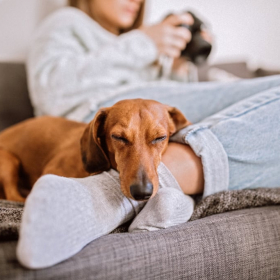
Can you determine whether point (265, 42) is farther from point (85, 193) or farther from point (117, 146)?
point (85, 193)

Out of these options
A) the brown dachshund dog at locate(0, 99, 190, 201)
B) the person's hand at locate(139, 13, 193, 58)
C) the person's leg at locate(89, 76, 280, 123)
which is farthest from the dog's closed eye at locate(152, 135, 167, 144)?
the person's hand at locate(139, 13, 193, 58)

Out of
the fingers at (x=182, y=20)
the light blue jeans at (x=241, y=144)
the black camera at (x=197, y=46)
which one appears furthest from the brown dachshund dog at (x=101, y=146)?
the fingers at (x=182, y=20)

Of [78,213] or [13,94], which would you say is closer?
[78,213]

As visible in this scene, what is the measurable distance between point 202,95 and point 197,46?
0.30 m

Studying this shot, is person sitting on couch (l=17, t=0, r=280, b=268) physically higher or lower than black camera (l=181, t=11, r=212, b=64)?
lower

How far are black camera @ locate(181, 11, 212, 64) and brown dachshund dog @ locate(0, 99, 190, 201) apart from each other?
1.84 ft

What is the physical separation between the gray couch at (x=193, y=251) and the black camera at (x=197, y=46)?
31.7 inches

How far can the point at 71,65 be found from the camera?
1.38 metres

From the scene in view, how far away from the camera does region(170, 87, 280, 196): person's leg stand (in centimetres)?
89

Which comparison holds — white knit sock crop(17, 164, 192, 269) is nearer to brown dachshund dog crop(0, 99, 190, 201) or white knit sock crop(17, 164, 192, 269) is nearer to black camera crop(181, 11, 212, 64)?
brown dachshund dog crop(0, 99, 190, 201)

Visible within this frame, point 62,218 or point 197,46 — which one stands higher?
point 197,46

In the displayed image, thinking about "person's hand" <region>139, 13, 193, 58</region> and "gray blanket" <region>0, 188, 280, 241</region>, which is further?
"person's hand" <region>139, 13, 193, 58</region>

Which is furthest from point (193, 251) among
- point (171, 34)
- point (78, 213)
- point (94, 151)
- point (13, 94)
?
point (13, 94)

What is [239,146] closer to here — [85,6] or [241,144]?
[241,144]
